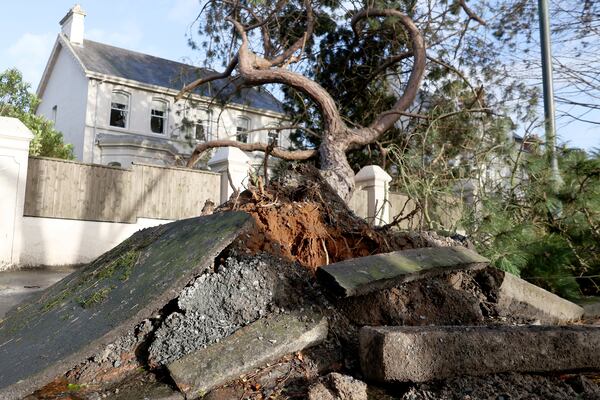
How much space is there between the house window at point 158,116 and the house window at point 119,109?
1116 millimetres

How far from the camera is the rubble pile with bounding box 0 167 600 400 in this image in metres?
1.93

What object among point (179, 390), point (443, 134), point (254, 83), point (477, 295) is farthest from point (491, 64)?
point (179, 390)

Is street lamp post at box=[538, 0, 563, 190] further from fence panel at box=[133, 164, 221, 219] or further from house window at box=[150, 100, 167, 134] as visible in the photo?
house window at box=[150, 100, 167, 134]

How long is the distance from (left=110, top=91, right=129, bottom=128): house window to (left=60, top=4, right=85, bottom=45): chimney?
3.63m

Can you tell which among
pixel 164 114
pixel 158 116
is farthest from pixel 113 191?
pixel 164 114

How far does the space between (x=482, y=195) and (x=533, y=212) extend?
54cm

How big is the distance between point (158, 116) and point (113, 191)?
1263 cm

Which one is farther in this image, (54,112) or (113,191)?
(54,112)

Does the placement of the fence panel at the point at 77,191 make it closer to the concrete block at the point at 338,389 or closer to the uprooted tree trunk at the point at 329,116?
the uprooted tree trunk at the point at 329,116

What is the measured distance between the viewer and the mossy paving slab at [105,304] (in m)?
1.98

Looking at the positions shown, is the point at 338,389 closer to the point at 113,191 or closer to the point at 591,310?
the point at 591,310

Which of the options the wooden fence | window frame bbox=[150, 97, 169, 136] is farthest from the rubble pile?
window frame bbox=[150, 97, 169, 136]

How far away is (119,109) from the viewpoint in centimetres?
2141

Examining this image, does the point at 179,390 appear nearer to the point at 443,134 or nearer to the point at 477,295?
the point at 477,295
